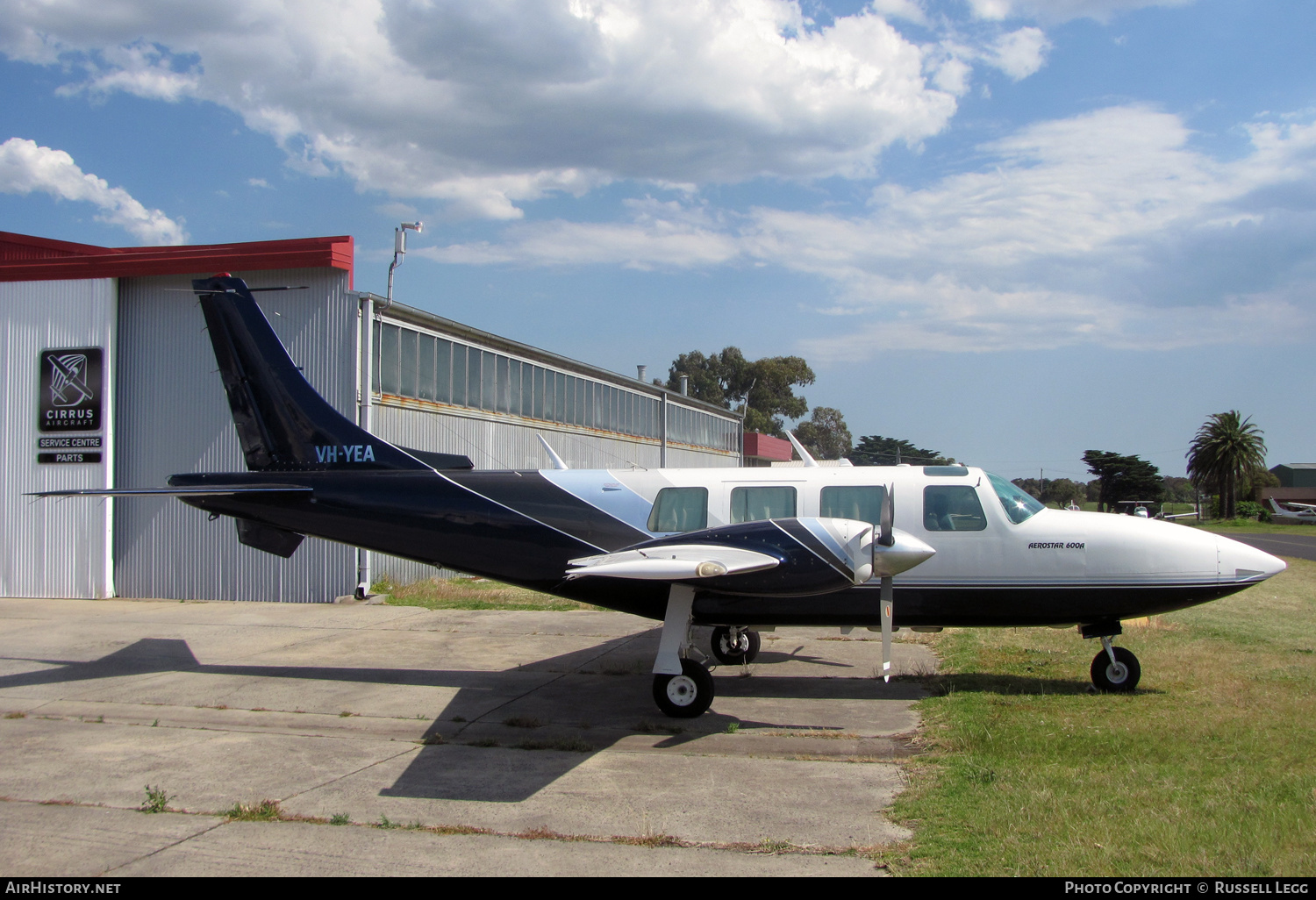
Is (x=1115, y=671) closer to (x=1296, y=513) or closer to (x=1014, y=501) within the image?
(x=1014, y=501)

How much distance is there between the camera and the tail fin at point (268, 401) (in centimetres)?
1120

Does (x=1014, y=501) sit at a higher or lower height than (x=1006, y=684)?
higher

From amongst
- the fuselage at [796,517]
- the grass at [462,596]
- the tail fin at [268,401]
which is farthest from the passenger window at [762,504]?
the grass at [462,596]

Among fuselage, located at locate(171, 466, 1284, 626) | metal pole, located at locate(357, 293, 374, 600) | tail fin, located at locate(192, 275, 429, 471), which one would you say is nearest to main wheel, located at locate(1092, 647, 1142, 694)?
fuselage, located at locate(171, 466, 1284, 626)

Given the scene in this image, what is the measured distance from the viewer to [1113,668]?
9.39 metres

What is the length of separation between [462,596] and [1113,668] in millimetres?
12582

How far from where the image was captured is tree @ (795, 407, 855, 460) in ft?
287

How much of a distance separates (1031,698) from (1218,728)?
1770 mm

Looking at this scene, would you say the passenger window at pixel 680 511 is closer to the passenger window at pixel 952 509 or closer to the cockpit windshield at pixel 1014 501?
the passenger window at pixel 952 509

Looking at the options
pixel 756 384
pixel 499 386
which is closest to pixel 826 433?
pixel 756 384

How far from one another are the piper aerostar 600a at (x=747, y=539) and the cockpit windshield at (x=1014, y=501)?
24 millimetres

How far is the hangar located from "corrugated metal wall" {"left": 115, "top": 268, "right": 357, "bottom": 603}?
33 millimetres
